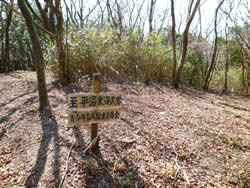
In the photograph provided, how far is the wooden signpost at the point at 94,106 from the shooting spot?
5.00 ft

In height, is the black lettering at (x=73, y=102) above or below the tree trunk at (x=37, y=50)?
below

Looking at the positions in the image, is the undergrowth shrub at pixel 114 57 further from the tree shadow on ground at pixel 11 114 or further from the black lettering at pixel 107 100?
the black lettering at pixel 107 100

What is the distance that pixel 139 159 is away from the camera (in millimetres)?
1870

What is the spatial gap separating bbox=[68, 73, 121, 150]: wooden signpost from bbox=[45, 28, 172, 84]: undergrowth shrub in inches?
104

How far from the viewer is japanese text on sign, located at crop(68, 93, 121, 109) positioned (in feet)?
4.94

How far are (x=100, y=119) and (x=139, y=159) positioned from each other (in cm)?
70

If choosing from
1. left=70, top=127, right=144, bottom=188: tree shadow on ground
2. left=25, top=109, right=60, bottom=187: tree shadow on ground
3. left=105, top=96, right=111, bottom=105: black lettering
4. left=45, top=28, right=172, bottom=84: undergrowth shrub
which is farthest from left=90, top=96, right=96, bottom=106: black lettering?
left=45, top=28, right=172, bottom=84: undergrowth shrub

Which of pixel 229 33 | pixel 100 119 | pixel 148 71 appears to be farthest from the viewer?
pixel 229 33

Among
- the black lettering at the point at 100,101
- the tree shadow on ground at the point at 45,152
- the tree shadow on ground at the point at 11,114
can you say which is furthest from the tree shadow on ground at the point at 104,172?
the tree shadow on ground at the point at 11,114

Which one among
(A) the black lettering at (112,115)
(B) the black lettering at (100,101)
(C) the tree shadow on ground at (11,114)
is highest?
(B) the black lettering at (100,101)

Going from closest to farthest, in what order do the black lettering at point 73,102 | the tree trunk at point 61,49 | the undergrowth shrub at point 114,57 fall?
the black lettering at point 73,102
the tree trunk at point 61,49
the undergrowth shrub at point 114,57

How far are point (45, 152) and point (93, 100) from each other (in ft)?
3.08

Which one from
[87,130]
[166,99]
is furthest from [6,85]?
[166,99]

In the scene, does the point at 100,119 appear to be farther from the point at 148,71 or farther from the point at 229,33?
the point at 229,33
